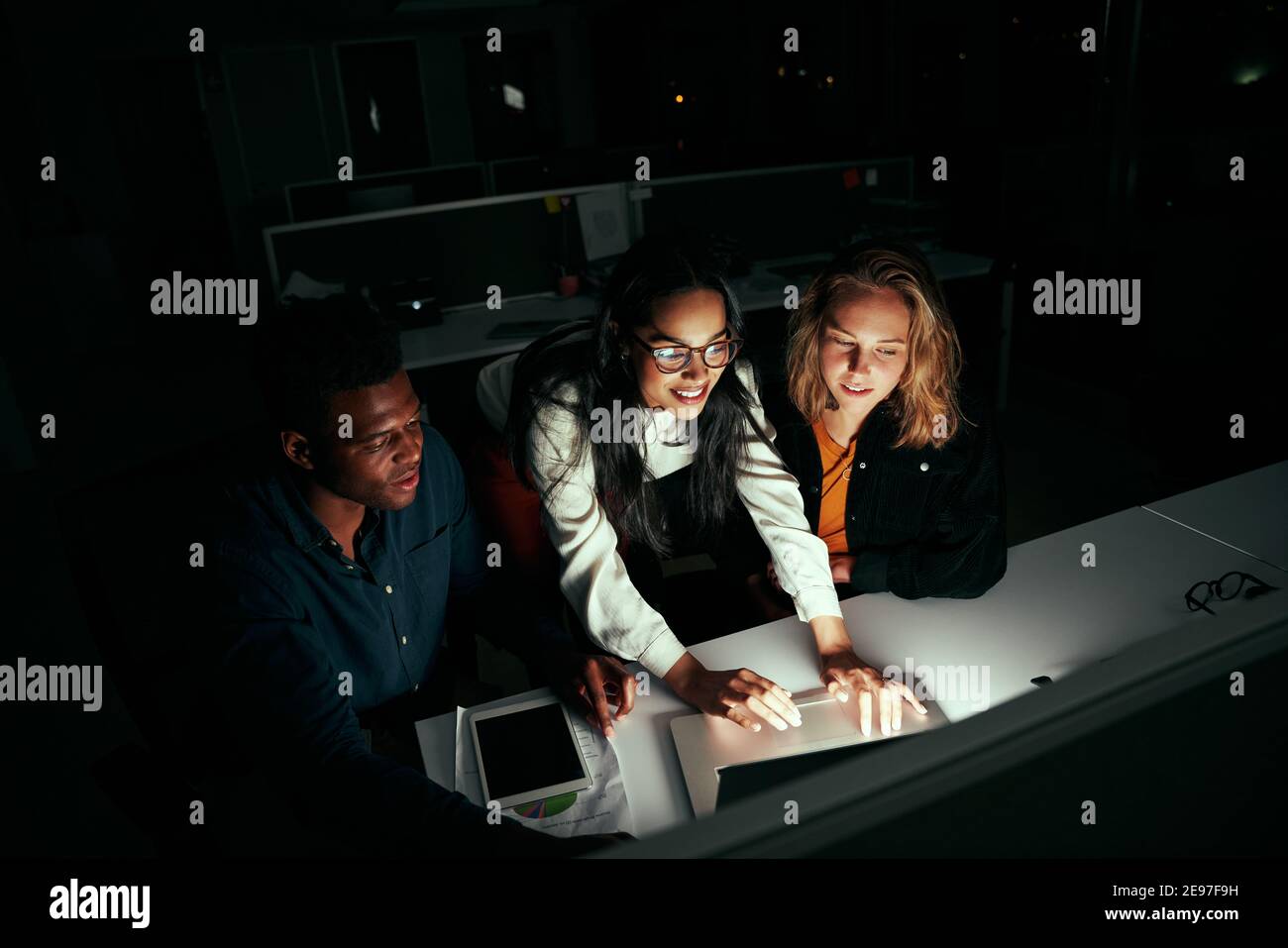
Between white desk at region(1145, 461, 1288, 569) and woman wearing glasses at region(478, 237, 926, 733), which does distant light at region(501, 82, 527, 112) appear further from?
white desk at region(1145, 461, 1288, 569)

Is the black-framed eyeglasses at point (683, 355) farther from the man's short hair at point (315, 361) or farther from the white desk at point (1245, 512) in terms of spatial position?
the white desk at point (1245, 512)

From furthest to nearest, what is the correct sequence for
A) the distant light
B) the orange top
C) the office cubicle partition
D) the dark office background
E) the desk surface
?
the distant light → the office cubicle partition → the desk surface → the dark office background → the orange top

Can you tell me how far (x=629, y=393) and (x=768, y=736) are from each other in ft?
2.11

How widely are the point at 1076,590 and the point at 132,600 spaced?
4.98 feet

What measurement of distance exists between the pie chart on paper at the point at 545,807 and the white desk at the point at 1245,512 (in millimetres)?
1147

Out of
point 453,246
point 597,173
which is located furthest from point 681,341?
point 597,173

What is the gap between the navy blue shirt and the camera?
1.03 metres

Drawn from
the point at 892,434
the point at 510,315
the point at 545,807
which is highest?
the point at 510,315

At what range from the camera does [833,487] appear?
1.70 meters

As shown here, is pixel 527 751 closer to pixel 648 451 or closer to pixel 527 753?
pixel 527 753

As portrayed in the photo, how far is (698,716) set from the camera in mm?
1205

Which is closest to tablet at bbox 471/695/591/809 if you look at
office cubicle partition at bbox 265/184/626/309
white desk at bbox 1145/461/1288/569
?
white desk at bbox 1145/461/1288/569

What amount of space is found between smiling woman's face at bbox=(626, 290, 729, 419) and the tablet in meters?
0.55

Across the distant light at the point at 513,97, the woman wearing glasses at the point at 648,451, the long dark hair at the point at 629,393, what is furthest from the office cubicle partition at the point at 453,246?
the distant light at the point at 513,97
